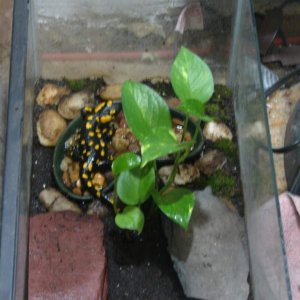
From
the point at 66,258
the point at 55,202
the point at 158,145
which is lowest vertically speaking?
the point at 66,258

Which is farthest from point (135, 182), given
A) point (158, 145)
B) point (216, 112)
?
point (216, 112)

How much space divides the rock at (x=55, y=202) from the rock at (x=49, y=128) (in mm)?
135

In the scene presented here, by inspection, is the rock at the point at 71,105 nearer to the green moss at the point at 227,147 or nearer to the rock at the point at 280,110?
the green moss at the point at 227,147

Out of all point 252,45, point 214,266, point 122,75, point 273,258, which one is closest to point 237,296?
point 214,266

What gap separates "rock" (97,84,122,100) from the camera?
4.91 ft

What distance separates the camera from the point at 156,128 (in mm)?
1036

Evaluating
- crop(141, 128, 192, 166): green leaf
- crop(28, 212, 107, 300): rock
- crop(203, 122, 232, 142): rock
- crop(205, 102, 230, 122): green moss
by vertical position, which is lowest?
crop(28, 212, 107, 300): rock

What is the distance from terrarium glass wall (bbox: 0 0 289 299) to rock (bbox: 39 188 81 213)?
0.07 metres

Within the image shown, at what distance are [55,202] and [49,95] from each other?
11.3 inches

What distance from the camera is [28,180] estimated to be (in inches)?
52.6

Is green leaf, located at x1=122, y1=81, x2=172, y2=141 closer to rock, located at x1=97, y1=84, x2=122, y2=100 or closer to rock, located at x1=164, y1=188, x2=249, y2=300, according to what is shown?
rock, located at x1=164, y1=188, x2=249, y2=300

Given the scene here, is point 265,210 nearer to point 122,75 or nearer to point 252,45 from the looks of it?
point 252,45

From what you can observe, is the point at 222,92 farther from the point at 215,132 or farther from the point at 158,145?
the point at 158,145

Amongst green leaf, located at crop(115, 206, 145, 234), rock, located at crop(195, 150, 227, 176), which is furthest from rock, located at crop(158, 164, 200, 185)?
green leaf, located at crop(115, 206, 145, 234)
